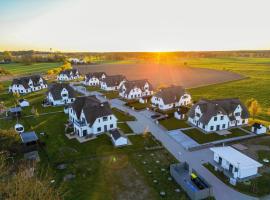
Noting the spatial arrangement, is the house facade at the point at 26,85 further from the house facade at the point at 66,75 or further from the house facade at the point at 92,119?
the house facade at the point at 92,119

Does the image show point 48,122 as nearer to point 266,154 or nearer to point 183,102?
point 183,102

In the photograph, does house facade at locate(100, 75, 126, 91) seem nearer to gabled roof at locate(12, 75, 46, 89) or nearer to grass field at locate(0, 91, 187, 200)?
gabled roof at locate(12, 75, 46, 89)

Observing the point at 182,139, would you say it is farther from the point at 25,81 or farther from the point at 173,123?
the point at 25,81

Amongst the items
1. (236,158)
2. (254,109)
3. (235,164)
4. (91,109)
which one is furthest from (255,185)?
(91,109)

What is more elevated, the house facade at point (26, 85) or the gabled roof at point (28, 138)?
the house facade at point (26, 85)

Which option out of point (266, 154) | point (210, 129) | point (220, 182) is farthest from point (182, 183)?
point (210, 129)

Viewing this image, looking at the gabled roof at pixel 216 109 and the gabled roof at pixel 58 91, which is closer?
the gabled roof at pixel 216 109

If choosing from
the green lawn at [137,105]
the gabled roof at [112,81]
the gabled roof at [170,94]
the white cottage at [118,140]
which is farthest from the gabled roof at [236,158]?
the gabled roof at [112,81]
